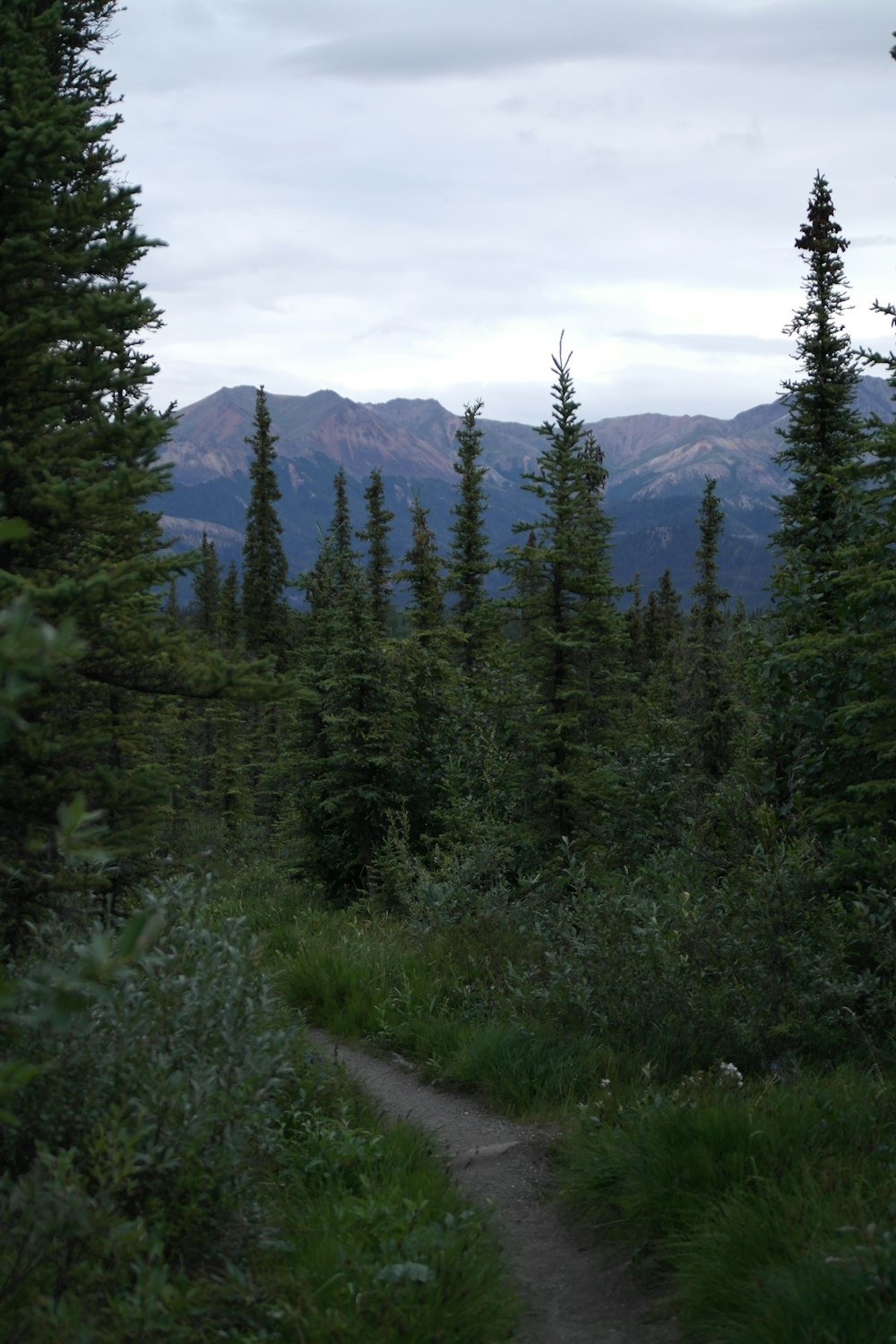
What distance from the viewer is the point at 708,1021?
5.96 meters

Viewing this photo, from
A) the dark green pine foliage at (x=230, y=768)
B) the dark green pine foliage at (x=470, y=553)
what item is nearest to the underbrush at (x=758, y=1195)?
the dark green pine foliage at (x=470, y=553)

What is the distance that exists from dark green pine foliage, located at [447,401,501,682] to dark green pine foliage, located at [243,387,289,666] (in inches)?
462

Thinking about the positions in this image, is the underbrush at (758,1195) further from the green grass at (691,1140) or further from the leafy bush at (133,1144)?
the leafy bush at (133,1144)

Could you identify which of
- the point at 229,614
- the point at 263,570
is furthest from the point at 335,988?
the point at 229,614

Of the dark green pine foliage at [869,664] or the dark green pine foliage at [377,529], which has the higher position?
the dark green pine foliage at [377,529]

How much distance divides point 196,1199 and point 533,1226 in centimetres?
182

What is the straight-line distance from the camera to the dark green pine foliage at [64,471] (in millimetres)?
4707

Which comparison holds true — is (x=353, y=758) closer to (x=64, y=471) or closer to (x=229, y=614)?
(x=64, y=471)

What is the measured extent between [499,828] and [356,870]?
3.04 metres

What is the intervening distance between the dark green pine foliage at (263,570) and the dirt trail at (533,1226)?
1589 inches

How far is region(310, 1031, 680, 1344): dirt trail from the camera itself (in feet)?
12.8

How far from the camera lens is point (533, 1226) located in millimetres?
4770

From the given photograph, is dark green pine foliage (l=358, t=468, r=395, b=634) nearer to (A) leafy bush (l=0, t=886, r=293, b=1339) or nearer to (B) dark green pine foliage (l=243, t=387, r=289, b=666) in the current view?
(B) dark green pine foliage (l=243, t=387, r=289, b=666)

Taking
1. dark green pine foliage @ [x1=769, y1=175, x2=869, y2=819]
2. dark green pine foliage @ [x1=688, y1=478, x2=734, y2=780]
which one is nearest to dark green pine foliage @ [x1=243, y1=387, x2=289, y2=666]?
dark green pine foliage @ [x1=688, y1=478, x2=734, y2=780]
